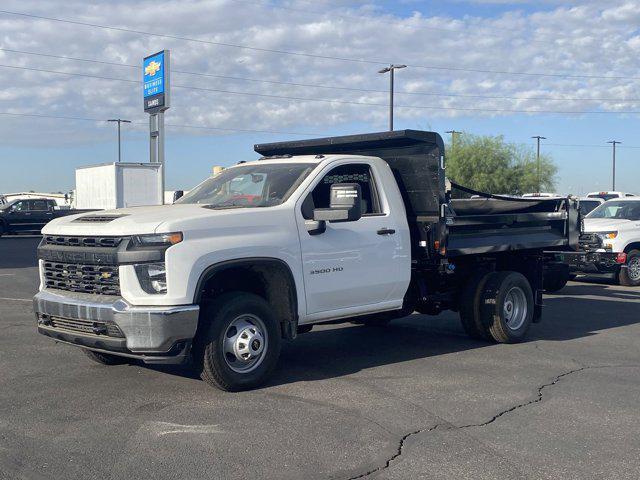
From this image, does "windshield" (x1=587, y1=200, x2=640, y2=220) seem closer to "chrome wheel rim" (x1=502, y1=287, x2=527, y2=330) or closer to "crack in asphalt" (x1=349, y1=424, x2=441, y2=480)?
"chrome wheel rim" (x1=502, y1=287, x2=527, y2=330)

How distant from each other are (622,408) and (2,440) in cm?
469

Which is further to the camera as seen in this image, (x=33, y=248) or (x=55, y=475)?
(x=33, y=248)

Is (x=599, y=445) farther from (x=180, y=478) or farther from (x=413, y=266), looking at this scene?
(x=413, y=266)

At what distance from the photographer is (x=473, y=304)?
905 cm

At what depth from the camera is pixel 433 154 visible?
8258 mm

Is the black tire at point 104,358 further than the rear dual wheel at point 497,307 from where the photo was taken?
No

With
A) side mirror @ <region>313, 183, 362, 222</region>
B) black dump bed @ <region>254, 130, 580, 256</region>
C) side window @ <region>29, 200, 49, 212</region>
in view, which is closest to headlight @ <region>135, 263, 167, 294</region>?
side mirror @ <region>313, 183, 362, 222</region>

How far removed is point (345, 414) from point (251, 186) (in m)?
2.64

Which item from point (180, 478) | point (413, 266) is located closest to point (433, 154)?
point (413, 266)

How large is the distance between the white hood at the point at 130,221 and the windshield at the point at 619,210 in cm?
1134

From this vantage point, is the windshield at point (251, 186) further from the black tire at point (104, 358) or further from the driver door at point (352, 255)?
the black tire at point (104, 358)

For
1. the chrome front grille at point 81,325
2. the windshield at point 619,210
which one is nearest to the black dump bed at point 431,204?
the chrome front grille at point 81,325

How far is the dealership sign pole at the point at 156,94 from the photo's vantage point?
36.9m

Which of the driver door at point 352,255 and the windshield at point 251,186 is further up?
the windshield at point 251,186
